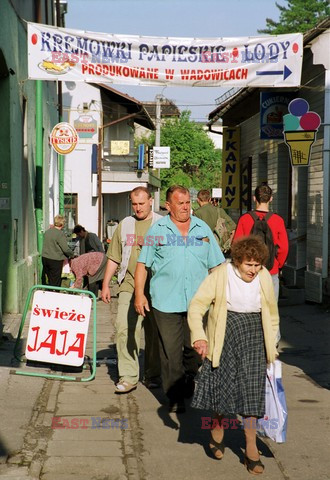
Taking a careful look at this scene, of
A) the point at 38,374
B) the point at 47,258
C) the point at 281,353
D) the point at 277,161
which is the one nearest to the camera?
the point at 38,374

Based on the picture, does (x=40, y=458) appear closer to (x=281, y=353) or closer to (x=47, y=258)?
(x=281, y=353)

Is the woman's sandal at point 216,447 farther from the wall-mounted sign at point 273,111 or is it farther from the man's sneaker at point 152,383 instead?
the wall-mounted sign at point 273,111

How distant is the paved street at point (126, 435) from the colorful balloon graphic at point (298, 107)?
6712mm

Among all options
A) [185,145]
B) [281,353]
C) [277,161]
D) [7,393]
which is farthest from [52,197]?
[185,145]

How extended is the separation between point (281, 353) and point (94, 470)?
5.04 metres

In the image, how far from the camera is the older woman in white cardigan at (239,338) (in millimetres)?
5250

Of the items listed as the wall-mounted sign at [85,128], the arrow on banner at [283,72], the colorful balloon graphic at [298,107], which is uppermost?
the wall-mounted sign at [85,128]

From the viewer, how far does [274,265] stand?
9328 mm

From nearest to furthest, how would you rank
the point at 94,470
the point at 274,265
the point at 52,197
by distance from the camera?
the point at 94,470 < the point at 274,265 < the point at 52,197

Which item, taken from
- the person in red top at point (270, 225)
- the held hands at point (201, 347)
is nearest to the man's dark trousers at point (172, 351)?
the held hands at point (201, 347)

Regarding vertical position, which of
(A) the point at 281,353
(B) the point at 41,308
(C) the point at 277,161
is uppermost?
(C) the point at 277,161

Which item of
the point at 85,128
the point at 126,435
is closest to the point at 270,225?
the point at 126,435

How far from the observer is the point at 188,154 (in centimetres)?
7381

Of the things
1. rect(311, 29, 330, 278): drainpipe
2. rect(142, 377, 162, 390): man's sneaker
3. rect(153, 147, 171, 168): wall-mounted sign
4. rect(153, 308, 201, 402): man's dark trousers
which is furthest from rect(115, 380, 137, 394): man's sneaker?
rect(153, 147, 171, 168): wall-mounted sign
